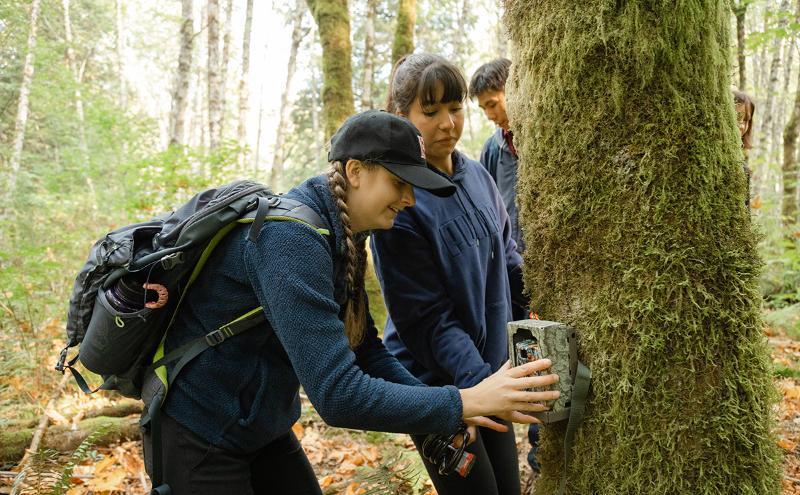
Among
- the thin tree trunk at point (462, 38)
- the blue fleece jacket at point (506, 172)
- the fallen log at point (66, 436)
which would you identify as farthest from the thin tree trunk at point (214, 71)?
the blue fleece jacket at point (506, 172)

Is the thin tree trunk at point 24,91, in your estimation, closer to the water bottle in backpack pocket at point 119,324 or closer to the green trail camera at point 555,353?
the water bottle in backpack pocket at point 119,324

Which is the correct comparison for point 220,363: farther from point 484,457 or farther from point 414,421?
point 484,457

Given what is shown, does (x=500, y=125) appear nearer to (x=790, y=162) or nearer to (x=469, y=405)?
(x=469, y=405)

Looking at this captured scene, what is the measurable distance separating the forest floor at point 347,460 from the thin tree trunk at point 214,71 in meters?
8.98

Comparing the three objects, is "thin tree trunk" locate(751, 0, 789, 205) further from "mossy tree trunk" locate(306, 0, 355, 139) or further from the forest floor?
"mossy tree trunk" locate(306, 0, 355, 139)

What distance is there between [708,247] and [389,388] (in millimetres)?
1103

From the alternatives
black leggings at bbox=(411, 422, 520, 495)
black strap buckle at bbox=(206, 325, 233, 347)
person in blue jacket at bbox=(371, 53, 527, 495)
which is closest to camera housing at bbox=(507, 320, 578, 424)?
person in blue jacket at bbox=(371, 53, 527, 495)

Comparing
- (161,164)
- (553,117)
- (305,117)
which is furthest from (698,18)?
(305,117)

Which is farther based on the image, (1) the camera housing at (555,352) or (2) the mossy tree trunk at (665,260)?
(1) the camera housing at (555,352)

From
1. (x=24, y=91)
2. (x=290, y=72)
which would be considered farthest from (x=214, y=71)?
(x=290, y=72)

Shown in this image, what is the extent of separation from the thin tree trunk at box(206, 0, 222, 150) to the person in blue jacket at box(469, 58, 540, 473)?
9692 millimetres

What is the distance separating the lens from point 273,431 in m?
1.93

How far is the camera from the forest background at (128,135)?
6.71m

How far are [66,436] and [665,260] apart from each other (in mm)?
4867
